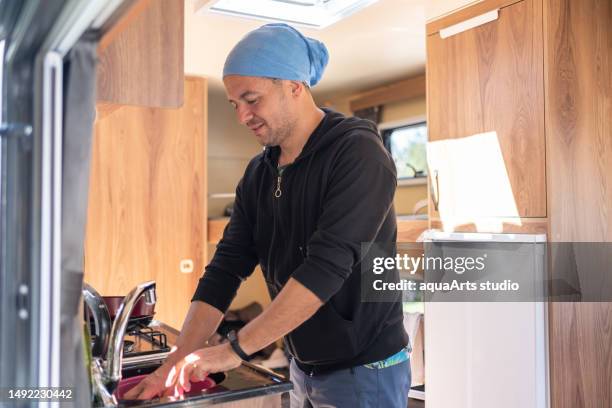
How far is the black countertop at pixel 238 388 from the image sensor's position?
991 mm

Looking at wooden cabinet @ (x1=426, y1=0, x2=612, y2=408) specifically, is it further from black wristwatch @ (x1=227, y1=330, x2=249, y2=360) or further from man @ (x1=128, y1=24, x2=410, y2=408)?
black wristwatch @ (x1=227, y1=330, x2=249, y2=360)

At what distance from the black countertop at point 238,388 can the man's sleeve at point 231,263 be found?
24 centimetres

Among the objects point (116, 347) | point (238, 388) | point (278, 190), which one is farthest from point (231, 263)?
point (116, 347)

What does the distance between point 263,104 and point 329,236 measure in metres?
0.36

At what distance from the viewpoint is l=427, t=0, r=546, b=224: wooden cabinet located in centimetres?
224

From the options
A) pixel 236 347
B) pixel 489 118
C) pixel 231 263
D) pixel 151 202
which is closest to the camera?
pixel 236 347

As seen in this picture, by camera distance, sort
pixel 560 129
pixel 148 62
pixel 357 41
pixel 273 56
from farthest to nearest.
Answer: pixel 357 41, pixel 560 129, pixel 273 56, pixel 148 62

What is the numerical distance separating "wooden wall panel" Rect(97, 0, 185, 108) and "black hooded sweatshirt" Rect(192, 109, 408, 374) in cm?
38

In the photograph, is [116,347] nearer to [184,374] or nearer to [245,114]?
[184,374]

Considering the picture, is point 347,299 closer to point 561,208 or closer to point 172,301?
point 561,208

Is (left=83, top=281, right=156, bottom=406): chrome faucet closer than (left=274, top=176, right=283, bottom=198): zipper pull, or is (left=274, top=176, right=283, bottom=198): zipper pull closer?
(left=83, top=281, right=156, bottom=406): chrome faucet

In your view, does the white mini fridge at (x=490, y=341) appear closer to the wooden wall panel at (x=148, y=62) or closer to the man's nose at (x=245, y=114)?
the man's nose at (x=245, y=114)

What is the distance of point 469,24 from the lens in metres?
2.49

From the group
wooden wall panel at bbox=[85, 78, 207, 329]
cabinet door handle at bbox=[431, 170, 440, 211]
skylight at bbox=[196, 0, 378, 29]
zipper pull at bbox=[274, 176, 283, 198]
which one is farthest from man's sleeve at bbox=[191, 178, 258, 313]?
wooden wall panel at bbox=[85, 78, 207, 329]
